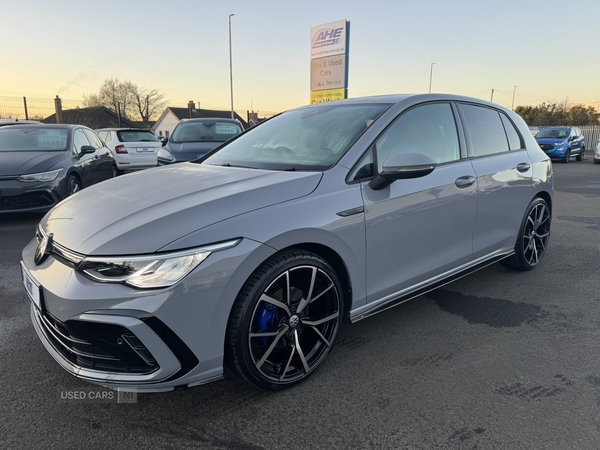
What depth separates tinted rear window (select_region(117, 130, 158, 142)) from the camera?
13.6m

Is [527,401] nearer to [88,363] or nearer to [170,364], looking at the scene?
[170,364]

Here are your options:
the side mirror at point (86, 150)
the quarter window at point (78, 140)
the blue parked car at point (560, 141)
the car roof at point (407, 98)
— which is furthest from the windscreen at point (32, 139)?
the blue parked car at point (560, 141)

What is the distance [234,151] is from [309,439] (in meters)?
2.17

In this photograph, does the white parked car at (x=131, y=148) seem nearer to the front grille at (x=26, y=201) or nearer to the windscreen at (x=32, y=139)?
the windscreen at (x=32, y=139)

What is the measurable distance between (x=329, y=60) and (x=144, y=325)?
16677 millimetres

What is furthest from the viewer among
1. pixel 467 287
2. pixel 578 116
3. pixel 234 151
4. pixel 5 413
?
pixel 578 116

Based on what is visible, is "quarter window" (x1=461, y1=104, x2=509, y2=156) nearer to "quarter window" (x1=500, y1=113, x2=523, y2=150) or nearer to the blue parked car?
"quarter window" (x1=500, y1=113, x2=523, y2=150)

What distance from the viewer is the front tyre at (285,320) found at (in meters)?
2.05

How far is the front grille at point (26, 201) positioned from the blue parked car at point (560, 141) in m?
20.3

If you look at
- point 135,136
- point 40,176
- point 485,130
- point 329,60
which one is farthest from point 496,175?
point 329,60

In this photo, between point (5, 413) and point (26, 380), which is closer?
point (5, 413)

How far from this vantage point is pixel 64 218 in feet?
7.64

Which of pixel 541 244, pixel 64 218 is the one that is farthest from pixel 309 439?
pixel 541 244

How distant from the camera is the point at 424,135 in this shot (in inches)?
120
